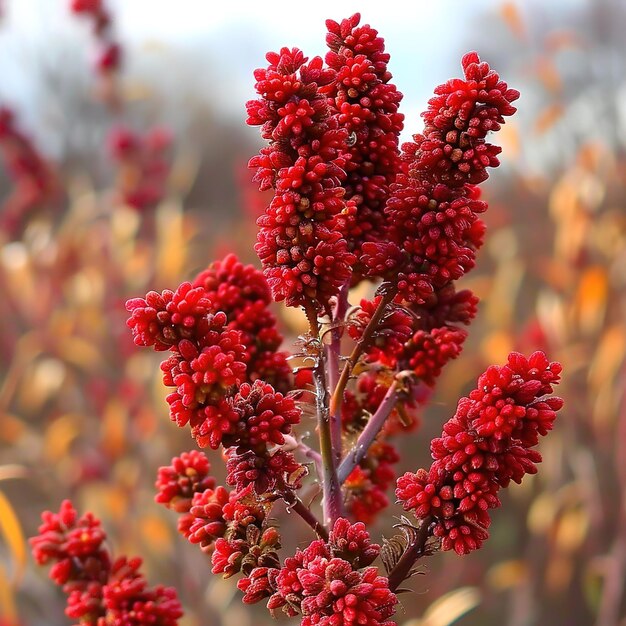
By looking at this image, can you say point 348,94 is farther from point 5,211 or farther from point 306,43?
point 5,211

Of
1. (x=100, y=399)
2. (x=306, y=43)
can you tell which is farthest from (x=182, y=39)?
(x=100, y=399)

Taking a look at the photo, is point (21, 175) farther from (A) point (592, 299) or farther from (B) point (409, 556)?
(B) point (409, 556)

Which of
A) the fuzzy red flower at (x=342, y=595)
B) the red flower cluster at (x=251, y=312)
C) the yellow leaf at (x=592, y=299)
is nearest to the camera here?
the fuzzy red flower at (x=342, y=595)

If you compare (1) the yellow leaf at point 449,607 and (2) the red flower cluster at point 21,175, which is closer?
(1) the yellow leaf at point 449,607

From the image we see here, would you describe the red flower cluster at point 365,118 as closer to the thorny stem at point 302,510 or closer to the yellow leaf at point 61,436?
the thorny stem at point 302,510

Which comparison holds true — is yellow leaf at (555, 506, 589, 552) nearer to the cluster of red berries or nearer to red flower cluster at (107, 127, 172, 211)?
red flower cluster at (107, 127, 172, 211)

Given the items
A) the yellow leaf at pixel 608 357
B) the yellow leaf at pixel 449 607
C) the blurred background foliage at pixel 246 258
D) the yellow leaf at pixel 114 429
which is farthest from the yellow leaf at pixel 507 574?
the yellow leaf at pixel 114 429

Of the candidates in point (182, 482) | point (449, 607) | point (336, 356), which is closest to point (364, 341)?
point (336, 356)
